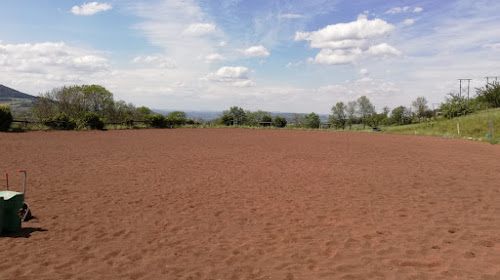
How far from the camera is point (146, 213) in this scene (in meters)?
6.31

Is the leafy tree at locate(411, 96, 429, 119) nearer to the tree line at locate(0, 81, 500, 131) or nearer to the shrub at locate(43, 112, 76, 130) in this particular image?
the tree line at locate(0, 81, 500, 131)

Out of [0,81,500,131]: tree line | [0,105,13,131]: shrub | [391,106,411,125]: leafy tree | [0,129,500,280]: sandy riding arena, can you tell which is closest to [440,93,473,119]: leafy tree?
[0,81,500,131]: tree line

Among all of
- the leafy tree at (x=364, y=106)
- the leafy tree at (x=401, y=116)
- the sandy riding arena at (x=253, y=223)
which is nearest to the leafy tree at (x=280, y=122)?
the sandy riding arena at (x=253, y=223)

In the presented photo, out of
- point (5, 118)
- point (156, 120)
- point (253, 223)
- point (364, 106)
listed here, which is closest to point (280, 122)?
point (156, 120)

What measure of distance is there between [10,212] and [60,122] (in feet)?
81.7

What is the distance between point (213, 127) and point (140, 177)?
2690cm

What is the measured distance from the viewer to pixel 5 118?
22.7m

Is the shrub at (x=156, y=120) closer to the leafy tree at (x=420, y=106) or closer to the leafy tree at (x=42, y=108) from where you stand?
the leafy tree at (x=42, y=108)

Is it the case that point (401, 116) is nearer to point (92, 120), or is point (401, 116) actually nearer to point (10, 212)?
point (92, 120)

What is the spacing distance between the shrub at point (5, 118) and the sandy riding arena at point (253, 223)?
1494cm

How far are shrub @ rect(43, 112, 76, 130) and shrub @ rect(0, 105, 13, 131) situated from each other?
9.56 ft

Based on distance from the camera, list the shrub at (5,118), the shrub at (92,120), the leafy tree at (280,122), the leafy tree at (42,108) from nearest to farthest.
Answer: the shrub at (5,118)
the shrub at (92,120)
the leafy tree at (42,108)
the leafy tree at (280,122)

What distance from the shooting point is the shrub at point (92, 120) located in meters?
27.6

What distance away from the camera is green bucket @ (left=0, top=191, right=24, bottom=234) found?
4934 millimetres
